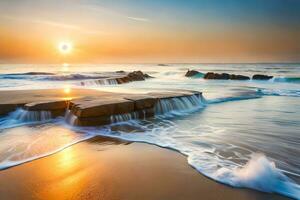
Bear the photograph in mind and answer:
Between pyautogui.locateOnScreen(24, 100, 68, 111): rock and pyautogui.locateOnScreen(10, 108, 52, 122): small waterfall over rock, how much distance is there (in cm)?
11

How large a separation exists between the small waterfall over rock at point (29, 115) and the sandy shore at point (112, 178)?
2779 millimetres

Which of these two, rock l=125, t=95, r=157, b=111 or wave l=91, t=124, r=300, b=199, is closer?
wave l=91, t=124, r=300, b=199

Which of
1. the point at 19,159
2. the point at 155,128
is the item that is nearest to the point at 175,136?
the point at 155,128

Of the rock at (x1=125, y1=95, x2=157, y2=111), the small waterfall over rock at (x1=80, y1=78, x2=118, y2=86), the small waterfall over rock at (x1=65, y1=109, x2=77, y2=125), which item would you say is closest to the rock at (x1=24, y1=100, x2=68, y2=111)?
the small waterfall over rock at (x1=65, y1=109, x2=77, y2=125)

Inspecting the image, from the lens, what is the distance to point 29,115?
6777 mm

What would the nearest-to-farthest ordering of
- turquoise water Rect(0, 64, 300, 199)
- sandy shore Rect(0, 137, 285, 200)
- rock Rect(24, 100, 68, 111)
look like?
sandy shore Rect(0, 137, 285, 200) → turquoise water Rect(0, 64, 300, 199) → rock Rect(24, 100, 68, 111)

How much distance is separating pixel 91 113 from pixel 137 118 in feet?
4.77

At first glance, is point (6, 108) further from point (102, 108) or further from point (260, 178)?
point (260, 178)

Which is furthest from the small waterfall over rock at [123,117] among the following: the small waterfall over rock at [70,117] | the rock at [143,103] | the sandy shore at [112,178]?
the sandy shore at [112,178]

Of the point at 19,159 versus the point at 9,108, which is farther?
the point at 9,108

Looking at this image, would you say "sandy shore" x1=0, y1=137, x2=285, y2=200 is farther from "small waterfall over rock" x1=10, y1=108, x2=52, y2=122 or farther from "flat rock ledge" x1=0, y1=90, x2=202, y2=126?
"small waterfall over rock" x1=10, y1=108, x2=52, y2=122

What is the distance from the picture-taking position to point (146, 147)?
4.80m

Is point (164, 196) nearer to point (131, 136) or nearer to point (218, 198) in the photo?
point (218, 198)

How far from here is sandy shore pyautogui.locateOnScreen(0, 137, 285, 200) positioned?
297 centimetres
